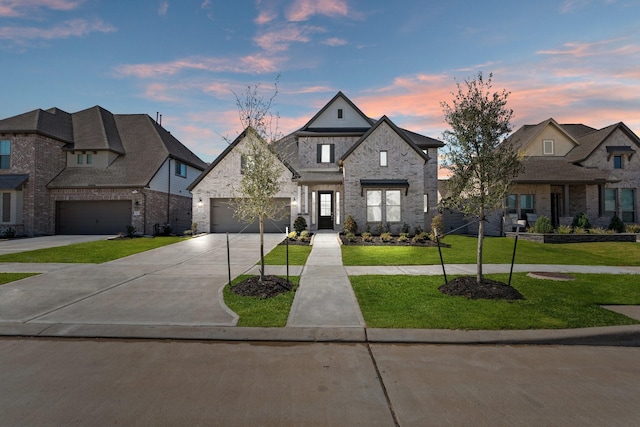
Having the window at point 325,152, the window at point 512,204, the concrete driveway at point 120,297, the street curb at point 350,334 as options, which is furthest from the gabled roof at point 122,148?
the window at point 512,204

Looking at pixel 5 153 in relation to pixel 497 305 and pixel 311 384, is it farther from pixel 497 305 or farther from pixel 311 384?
pixel 497 305

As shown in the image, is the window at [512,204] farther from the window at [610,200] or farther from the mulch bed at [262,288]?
the mulch bed at [262,288]

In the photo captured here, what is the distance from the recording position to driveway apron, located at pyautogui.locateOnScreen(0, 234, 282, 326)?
5.84 m

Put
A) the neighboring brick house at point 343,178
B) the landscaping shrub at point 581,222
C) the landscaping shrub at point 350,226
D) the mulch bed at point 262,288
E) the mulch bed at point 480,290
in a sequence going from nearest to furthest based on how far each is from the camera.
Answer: the mulch bed at point 480,290 → the mulch bed at point 262,288 → the landscaping shrub at point 350,226 → the landscaping shrub at point 581,222 → the neighboring brick house at point 343,178

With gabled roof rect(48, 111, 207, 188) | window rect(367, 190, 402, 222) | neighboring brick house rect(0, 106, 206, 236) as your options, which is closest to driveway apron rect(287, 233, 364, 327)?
window rect(367, 190, 402, 222)

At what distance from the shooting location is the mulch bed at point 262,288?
7278 mm

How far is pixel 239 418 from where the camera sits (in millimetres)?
3068

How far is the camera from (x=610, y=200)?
22.3m

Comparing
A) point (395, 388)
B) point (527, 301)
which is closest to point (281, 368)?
point (395, 388)

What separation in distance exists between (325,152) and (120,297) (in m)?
19.3

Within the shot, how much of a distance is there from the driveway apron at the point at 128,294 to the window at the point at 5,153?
18684mm

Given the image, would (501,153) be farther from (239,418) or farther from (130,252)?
(130,252)

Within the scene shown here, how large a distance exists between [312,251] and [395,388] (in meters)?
10.8

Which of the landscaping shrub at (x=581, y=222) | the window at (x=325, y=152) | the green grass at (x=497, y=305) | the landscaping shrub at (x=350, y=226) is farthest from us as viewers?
the window at (x=325, y=152)
